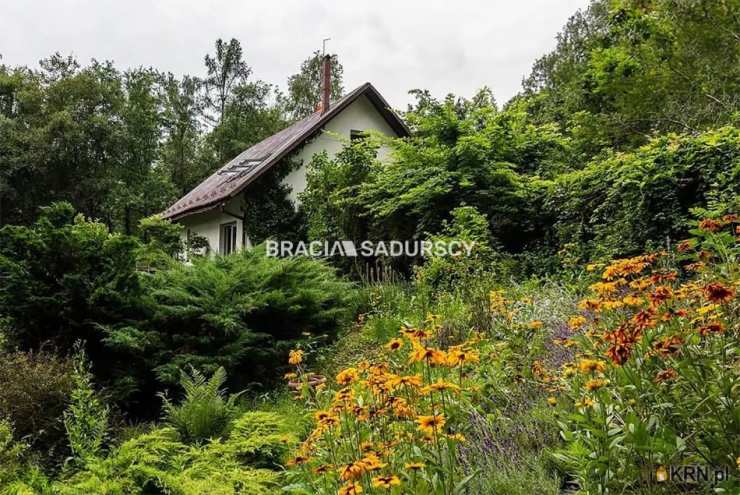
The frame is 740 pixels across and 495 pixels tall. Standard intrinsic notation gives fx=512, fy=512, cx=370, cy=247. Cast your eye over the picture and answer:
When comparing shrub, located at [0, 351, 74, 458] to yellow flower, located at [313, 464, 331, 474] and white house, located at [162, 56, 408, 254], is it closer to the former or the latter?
yellow flower, located at [313, 464, 331, 474]

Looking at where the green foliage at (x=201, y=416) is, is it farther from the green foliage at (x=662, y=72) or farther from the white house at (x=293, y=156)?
the green foliage at (x=662, y=72)

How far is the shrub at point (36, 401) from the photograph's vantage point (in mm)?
3176

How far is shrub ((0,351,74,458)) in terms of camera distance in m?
3.18

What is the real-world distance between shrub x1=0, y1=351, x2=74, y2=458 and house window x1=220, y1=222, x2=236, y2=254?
32.2 feet

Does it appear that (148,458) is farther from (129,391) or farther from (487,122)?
(487,122)

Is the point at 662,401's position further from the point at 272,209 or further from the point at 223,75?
the point at 223,75

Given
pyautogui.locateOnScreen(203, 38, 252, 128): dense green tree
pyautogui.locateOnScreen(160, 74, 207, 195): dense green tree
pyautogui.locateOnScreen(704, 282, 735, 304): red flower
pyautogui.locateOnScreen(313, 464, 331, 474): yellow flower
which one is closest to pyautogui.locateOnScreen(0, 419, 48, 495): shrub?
pyautogui.locateOnScreen(313, 464, 331, 474): yellow flower

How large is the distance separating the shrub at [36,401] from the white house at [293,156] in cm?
815

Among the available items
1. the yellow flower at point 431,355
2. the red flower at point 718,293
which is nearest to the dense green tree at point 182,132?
the yellow flower at point 431,355

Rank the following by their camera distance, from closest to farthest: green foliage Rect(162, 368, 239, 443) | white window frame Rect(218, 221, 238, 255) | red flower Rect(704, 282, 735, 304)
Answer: red flower Rect(704, 282, 735, 304) → green foliage Rect(162, 368, 239, 443) → white window frame Rect(218, 221, 238, 255)

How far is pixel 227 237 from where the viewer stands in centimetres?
1353

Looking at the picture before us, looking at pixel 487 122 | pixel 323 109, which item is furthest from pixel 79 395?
pixel 323 109

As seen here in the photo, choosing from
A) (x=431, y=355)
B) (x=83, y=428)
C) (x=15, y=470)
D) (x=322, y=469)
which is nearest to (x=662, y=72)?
(x=431, y=355)

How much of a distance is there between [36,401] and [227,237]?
10.5m
